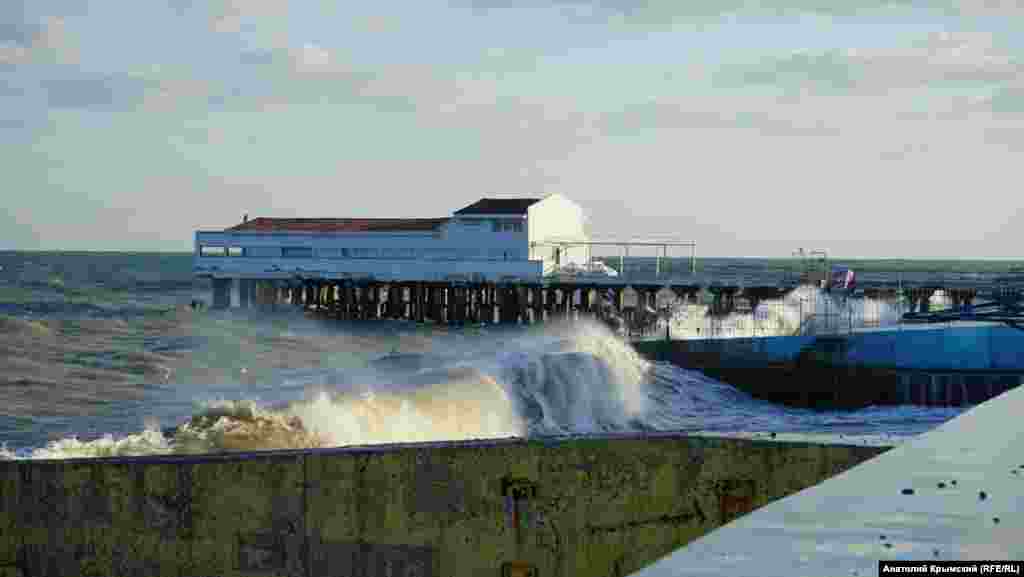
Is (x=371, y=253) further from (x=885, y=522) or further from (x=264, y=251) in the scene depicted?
(x=885, y=522)

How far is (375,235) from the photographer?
2886 inches

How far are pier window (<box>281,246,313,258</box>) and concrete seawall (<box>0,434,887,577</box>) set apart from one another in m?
64.5

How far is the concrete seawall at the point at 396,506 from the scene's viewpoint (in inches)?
406

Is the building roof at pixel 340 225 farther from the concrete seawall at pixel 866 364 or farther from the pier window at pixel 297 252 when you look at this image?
the concrete seawall at pixel 866 364

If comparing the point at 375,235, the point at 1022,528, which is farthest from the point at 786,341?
the point at 375,235

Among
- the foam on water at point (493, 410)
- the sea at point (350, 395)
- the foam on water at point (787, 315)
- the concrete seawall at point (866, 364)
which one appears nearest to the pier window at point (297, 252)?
the sea at point (350, 395)

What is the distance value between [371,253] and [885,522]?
225 ft

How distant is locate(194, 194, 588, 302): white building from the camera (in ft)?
236

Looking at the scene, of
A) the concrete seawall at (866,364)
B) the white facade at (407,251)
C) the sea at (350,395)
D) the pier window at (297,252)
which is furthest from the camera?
the pier window at (297,252)

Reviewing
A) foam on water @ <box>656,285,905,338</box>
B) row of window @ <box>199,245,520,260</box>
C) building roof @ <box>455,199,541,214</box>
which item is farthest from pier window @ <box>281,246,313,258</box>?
foam on water @ <box>656,285,905,338</box>

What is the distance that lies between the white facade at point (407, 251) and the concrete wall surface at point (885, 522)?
209 ft

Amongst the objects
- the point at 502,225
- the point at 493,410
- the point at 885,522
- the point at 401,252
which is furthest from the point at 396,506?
the point at 401,252

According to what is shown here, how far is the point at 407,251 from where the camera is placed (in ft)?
239

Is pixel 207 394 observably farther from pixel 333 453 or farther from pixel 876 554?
pixel 876 554
